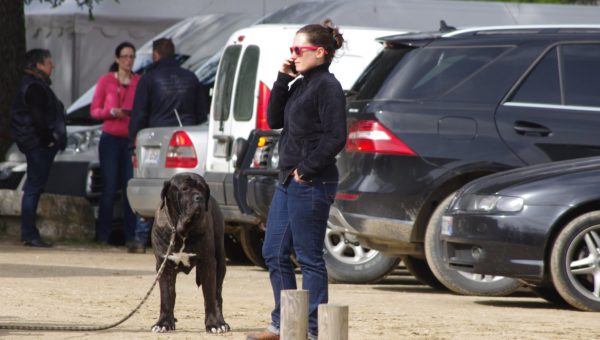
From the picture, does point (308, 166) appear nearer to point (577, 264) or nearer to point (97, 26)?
point (577, 264)

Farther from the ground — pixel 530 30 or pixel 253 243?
pixel 530 30

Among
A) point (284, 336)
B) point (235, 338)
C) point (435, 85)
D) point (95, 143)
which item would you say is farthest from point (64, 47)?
point (284, 336)

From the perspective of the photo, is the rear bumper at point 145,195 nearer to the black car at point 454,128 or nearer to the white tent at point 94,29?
the black car at point 454,128

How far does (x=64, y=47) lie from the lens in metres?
23.3

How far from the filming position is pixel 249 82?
47.2ft

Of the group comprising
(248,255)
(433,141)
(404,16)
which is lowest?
(248,255)

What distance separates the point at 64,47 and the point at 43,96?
6252 mm

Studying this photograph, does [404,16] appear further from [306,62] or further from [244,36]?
[306,62]

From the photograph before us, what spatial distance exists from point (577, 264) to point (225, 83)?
194 inches

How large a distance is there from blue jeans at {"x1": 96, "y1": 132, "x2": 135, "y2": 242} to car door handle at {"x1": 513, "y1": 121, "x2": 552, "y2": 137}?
21.1 ft

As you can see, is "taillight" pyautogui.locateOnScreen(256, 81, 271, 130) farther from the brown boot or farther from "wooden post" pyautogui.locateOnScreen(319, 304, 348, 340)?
"wooden post" pyautogui.locateOnScreen(319, 304, 348, 340)

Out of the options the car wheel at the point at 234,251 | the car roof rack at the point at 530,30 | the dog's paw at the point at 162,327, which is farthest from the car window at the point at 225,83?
the dog's paw at the point at 162,327

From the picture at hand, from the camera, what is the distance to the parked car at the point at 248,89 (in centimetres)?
1413

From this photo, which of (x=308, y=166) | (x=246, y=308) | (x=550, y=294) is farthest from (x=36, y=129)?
(x=308, y=166)
